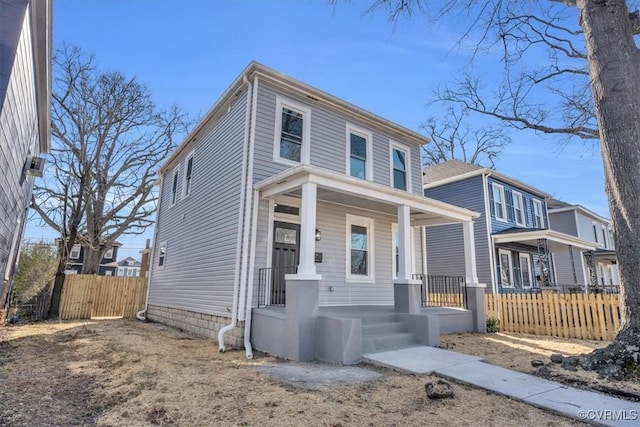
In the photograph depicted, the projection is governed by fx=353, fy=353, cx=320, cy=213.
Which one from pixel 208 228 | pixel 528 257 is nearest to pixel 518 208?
pixel 528 257

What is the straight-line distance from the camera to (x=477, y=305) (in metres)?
9.24

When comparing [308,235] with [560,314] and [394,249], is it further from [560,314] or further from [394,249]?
[560,314]

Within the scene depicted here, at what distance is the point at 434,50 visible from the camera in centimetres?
912

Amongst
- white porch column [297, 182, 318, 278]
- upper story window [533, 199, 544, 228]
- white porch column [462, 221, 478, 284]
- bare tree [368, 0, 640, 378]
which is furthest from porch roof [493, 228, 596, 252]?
white porch column [297, 182, 318, 278]

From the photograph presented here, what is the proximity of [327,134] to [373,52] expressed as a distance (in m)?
2.91

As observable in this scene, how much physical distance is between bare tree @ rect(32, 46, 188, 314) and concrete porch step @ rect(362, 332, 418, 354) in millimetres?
13761

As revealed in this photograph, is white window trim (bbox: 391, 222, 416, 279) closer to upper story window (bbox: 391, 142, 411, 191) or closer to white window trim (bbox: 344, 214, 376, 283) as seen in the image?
white window trim (bbox: 344, 214, 376, 283)

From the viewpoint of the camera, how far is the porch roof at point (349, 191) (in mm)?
6438

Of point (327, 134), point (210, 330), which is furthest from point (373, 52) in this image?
point (210, 330)

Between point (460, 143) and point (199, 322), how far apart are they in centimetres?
2282

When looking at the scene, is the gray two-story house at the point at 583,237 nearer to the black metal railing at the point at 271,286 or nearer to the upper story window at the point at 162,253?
the black metal railing at the point at 271,286

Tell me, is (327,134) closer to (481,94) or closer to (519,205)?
(481,94)

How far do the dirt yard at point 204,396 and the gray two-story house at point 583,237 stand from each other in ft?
56.2

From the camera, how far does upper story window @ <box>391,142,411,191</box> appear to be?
10.2 metres
